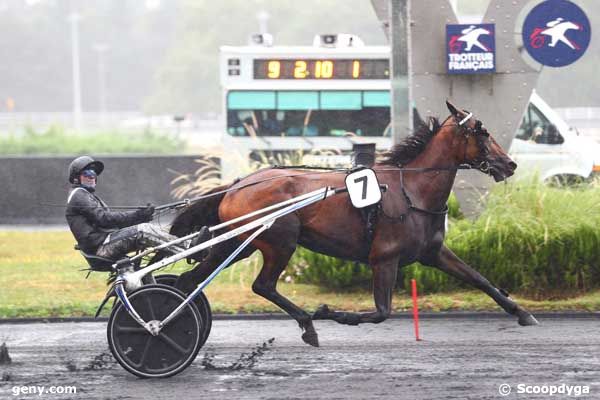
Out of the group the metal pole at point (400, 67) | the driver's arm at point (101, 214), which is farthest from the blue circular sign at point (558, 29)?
the driver's arm at point (101, 214)

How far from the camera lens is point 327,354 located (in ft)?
29.5

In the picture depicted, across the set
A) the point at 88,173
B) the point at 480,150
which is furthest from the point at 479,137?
the point at 88,173

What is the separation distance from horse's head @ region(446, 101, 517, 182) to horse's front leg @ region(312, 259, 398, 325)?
109 cm

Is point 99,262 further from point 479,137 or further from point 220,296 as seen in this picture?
point 220,296

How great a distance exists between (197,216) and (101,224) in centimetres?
101

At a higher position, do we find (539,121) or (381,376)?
(539,121)

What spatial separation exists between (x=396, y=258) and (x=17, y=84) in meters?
74.9

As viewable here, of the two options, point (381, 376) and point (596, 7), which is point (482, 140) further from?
point (596, 7)

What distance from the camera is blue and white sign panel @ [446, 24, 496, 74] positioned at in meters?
12.5

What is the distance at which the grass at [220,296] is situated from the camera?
452 inches

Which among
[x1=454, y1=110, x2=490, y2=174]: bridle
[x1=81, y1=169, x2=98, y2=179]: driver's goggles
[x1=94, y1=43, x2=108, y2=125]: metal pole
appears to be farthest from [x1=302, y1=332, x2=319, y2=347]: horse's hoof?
[x1=94, y1=43, x2=108, y2=125]: metal pole

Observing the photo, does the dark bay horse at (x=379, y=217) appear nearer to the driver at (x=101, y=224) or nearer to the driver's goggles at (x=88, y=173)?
the driver at (x=101, y=224)

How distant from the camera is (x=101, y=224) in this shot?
8250 mm

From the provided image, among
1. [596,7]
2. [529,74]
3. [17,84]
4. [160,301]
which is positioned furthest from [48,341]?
[17,84]
